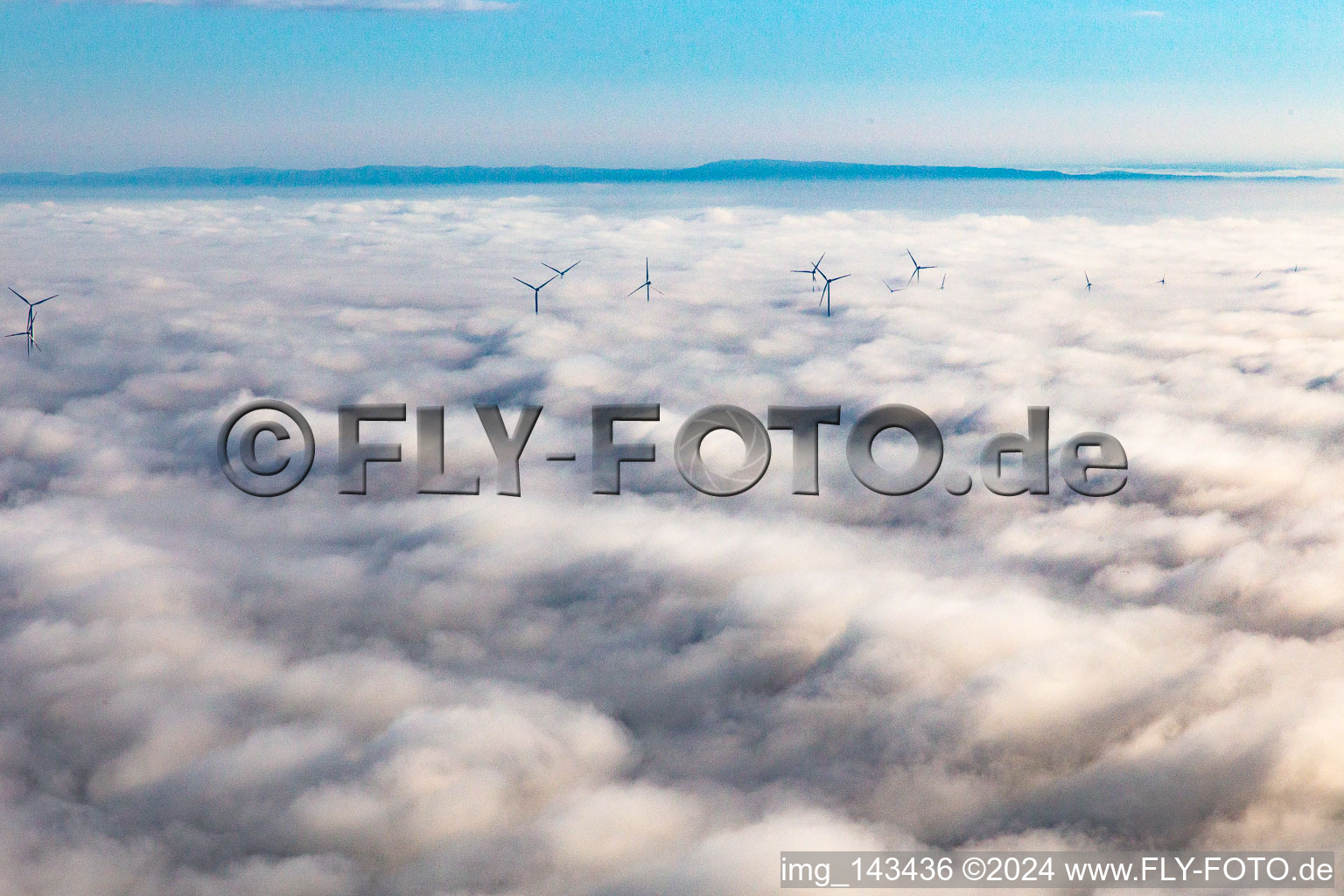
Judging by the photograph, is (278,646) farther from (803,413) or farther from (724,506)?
(803,413)

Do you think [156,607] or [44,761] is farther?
[156,607]

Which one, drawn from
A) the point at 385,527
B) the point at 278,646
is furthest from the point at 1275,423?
the point at 278,646

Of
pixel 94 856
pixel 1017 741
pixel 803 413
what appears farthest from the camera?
pixel 803 413

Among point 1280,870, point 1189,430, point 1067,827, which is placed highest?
point 1189,430

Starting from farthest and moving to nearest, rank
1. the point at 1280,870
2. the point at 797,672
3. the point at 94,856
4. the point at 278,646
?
the point at 278,646
the point at 797,672
the point at 1280,870
the point at 94,856

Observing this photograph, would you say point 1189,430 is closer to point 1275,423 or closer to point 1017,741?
point 1275,423

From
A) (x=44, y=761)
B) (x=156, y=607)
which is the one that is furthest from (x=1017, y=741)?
(x=156, y=607)

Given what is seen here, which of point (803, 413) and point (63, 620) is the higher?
point (803, 413)
